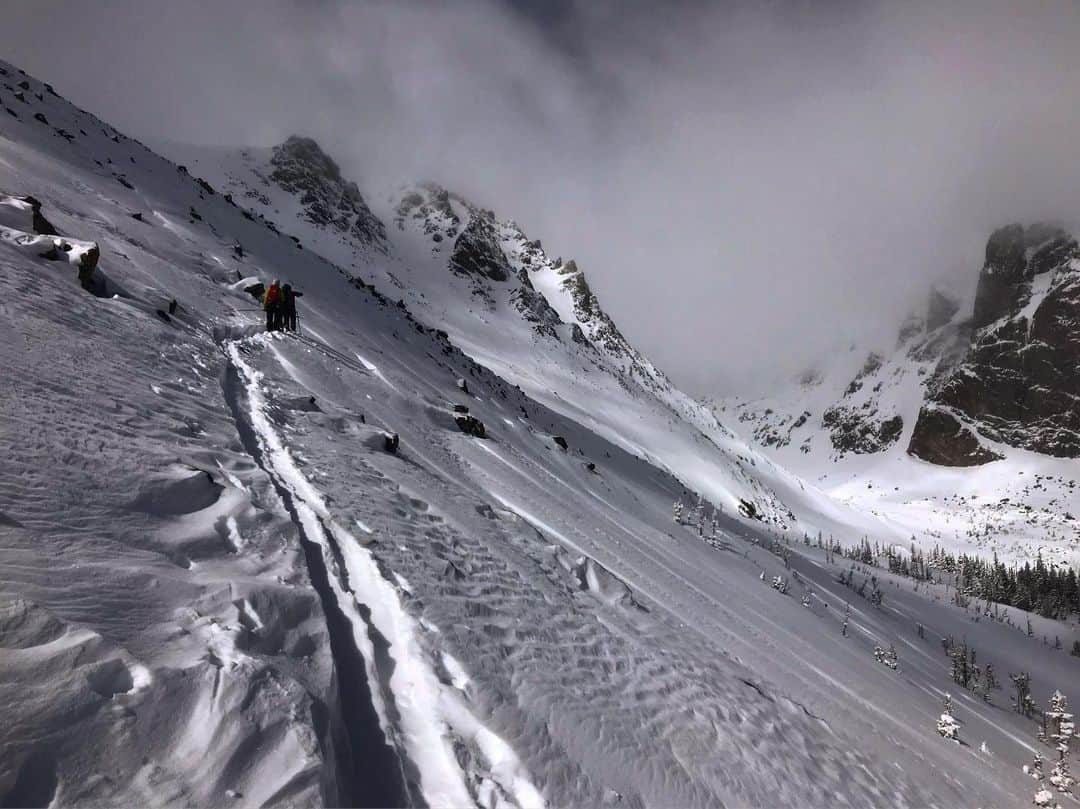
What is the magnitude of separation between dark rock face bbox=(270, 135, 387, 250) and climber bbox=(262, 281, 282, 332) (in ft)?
252

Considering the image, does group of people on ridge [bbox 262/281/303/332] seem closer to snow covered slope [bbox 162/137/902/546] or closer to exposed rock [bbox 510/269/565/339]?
snow covered slope [bbox 162/137/902/546]

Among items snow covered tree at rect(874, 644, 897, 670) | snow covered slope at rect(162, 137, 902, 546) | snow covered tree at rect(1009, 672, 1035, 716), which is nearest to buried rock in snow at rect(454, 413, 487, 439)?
snow covered tree at rect(874, 644, 897, 670)

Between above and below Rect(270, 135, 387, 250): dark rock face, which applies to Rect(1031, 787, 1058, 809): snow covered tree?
below

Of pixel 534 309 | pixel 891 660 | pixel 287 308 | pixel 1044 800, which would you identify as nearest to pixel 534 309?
pixel 534 309

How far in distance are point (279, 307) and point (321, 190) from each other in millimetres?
92592

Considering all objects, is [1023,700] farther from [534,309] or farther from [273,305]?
[534,309]

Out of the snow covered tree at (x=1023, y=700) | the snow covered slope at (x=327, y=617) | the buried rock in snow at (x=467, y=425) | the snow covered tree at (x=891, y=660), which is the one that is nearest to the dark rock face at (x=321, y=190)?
the snow covered slope at (x=327, y=617)

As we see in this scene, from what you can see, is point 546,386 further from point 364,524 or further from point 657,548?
point 364,524

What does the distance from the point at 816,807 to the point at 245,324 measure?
48.8 feet

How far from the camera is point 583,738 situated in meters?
4.54

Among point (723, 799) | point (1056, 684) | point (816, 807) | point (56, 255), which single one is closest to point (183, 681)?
point (723, 799)

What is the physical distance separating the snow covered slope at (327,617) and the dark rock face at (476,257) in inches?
3366

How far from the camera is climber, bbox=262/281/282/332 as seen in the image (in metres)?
14.5

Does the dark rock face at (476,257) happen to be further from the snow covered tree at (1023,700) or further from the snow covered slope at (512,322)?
the snow covered tree at (1023,700)
